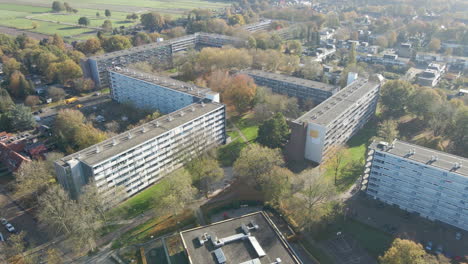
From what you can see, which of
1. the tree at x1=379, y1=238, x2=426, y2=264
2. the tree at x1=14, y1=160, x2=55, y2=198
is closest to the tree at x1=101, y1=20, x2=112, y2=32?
the tree at x1=14, y1=160, x2=55, y2=198

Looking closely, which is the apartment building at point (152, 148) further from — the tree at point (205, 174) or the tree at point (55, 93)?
the tree at point (55, 93)

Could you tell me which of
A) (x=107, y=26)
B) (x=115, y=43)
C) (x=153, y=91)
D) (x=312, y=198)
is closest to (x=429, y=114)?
(x=312, y=198)

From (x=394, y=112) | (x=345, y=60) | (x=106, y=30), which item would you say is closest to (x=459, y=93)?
(x=394, y=112)

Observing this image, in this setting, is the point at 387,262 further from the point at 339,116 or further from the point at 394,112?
the point at 394,112

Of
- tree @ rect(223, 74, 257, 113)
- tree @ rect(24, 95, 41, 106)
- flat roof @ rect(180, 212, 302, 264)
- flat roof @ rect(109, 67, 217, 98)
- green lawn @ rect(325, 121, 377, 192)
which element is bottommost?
green lawn @ rect(325, 121, 377, 192)

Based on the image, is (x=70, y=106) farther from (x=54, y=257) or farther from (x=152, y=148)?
(x=54, y=257)

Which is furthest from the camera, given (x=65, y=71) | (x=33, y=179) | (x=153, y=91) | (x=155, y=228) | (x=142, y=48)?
(x=142, y=48)

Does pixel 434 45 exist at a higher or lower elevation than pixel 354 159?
higher

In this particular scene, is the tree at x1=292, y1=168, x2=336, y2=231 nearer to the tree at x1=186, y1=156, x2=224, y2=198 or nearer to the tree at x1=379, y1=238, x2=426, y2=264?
the tree at x1=379, y1=238, x2=426, y2=264
